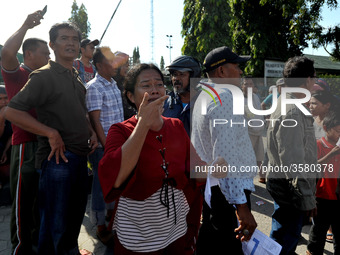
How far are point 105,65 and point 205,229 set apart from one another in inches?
86.7

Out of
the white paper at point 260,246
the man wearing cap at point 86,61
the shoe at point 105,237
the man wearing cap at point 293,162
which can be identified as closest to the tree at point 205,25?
the man wearing cap at point 86,61

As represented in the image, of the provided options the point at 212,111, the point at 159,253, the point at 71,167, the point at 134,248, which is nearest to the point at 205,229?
the point at 159,253

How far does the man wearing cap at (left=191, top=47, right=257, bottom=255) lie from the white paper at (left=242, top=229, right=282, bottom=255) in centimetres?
4

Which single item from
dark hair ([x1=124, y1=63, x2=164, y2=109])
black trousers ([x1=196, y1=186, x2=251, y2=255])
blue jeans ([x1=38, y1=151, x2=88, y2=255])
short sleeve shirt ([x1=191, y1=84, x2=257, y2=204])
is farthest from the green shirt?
black trousers ([x1=196, y1=186, x2=251, y2=255])

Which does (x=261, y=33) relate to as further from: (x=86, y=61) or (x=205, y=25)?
(x=86, y=61)

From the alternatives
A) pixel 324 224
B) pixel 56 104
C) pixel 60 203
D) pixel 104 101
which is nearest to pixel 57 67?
pixel 56 104

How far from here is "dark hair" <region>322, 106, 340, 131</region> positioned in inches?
104

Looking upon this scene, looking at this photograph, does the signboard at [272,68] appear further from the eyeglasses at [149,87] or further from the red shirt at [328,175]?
the eyeglasses at [149,87]

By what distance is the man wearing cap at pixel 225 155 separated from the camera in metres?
1.71

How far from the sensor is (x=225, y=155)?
1.71 metres

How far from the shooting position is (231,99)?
5.76 ft

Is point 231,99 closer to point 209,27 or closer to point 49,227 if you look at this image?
point 49,227

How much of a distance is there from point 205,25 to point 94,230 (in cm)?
1296

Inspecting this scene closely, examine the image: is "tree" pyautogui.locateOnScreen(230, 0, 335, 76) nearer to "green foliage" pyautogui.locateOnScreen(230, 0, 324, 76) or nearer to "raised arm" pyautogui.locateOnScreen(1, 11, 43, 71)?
"green foliage" pyautogui.locateOnScreen(230, 0, 324, 76)
